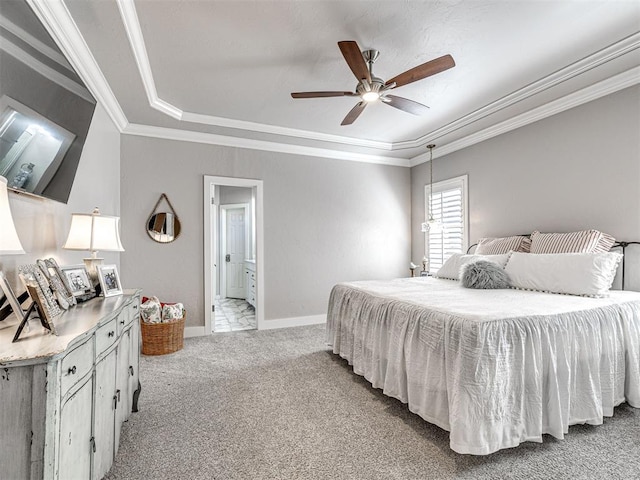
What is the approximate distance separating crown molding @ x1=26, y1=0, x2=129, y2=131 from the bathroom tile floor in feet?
10.3

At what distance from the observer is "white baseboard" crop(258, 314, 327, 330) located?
15.0 ft

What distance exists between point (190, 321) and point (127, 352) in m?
2.27

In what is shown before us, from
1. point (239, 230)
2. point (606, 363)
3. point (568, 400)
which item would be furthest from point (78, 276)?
point (239, 230)

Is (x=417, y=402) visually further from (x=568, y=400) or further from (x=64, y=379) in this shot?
(x=64, y=379)

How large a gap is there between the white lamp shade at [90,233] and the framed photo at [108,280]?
0.15m

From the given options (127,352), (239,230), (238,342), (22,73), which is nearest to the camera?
(22,73)

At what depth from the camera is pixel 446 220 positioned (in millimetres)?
4934

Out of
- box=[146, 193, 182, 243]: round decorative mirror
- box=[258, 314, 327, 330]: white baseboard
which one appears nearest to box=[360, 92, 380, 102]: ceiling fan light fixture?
box=[146, 193, 182, 243]: round decorative mirror

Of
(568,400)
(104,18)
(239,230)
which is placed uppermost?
(104,18)

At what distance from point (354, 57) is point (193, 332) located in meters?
3.76

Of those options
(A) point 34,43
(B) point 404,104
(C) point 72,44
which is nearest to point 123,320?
(A) point 34,43

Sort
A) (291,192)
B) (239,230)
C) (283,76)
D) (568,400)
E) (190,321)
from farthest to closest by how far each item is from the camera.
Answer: (239,230)
(291,192)
(190,321)
(283,76)
(568,400)

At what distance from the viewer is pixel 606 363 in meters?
2.10

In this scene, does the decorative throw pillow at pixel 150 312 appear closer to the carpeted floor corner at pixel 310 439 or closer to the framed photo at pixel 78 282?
the carpeted floor corner at pixel 310 439
